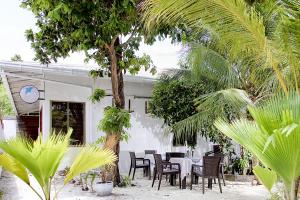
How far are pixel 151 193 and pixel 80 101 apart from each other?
18.5ft

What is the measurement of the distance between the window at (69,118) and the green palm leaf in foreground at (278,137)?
1053cm

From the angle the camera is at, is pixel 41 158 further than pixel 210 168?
No

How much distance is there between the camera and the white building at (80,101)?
1266 cm

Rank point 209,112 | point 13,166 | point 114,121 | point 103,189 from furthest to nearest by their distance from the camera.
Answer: point 209,112
point 114,121
point 103,189
point 13,166

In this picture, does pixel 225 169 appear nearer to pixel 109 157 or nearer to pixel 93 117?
Answer: pixel 93 117

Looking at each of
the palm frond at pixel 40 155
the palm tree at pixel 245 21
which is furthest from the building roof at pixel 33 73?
the palm frond at pixel 40 155

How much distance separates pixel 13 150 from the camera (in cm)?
439

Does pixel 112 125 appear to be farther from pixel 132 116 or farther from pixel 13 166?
pixel 13 166

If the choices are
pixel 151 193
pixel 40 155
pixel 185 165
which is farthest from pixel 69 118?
pixel 40 155

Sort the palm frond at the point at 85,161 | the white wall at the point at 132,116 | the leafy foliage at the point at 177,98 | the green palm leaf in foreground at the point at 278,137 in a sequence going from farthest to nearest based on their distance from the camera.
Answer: the white wall at the point at 132,116, the leafy foliage at the point at 177,98, the palm frond at the point at 85,161, the green palm leaf in foreground at the point at 278,137

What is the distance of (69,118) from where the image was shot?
13.9 meters

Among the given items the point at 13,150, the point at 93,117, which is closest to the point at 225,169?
the point at 93,117

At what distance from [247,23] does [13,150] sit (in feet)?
12.1

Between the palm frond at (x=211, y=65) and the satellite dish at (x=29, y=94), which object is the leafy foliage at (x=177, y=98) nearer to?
the palm frond at (x=211, y=65)
